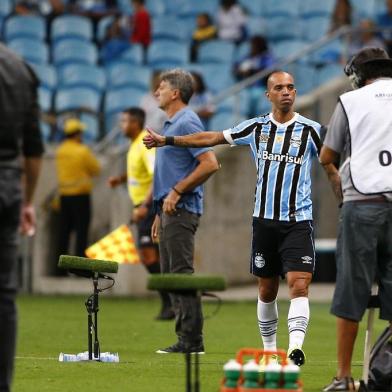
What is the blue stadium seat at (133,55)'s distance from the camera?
78.5 ft

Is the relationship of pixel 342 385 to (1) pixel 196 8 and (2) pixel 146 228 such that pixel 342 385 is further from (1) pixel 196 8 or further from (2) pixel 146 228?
(1) pixel 196 8

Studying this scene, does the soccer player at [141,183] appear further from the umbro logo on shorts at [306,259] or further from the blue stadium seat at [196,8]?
the blue stadium seat at [196,8]

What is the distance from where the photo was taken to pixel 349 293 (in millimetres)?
8977

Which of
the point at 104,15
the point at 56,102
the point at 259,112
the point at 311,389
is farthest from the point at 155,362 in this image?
the point at 104,15

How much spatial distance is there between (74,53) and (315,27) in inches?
155

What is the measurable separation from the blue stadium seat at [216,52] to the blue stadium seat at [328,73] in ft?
8.52

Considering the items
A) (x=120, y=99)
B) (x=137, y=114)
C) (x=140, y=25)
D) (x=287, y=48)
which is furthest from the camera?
(x=140, y=25)

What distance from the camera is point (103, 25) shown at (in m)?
24.7

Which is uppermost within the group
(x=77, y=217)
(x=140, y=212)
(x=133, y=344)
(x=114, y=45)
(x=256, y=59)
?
(x=114, y=45)

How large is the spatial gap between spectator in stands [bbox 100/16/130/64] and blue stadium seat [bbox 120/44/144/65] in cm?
10

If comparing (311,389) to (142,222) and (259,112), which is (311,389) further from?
(259,112)

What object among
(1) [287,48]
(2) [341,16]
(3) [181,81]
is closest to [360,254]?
(3) [181,81]

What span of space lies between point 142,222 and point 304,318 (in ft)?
18.7

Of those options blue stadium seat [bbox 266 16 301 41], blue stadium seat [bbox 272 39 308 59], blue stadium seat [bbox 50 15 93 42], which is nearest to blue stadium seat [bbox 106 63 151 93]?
blue stadium seat [bbox 50 15 93 42]
